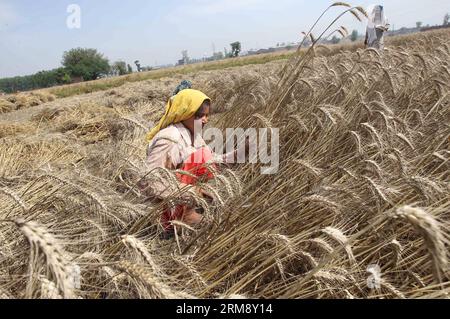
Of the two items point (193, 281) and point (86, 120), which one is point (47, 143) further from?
point (193, 281)

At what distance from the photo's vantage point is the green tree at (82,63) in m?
42.6

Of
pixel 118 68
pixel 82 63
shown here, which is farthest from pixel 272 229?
pixel 118 68

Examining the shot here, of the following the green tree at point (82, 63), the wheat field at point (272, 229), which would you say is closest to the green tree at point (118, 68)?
the green tree at point (82, 63)

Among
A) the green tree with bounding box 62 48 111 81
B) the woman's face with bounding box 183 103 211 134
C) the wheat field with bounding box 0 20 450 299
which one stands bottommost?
the wheat field with bounding box 0 20 450 299

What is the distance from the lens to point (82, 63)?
44.3 m

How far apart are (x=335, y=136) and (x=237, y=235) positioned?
3.83 ft

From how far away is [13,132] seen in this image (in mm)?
5441

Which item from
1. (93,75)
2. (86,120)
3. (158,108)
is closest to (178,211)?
(86,120)

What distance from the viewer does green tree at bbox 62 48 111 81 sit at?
140 feet

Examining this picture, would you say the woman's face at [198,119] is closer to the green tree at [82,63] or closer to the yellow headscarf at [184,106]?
the yellow headscarf at [184,106]

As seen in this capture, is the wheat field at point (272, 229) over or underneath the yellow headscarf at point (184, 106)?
underneath

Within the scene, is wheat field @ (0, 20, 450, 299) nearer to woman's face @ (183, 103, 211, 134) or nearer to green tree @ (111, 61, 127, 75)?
woman's face @ (183, 103, 211, 134)

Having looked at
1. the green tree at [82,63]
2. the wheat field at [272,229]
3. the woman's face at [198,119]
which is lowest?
the wheat field at [272,229]

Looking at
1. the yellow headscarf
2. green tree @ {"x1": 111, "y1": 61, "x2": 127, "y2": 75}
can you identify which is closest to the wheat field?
the yellow headscarf
